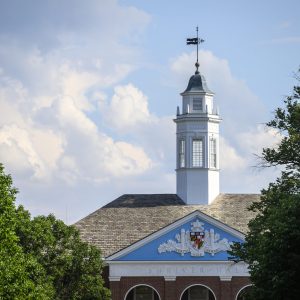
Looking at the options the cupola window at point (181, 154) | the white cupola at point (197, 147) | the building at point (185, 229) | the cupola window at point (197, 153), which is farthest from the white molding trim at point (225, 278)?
the cupola window at point (181, 154)

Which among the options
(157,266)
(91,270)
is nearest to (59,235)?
(91,270)

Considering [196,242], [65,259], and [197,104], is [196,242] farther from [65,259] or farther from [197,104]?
[65,259]

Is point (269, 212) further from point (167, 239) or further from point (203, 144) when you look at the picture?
point (203, 144)

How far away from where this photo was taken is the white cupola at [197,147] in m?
85.6

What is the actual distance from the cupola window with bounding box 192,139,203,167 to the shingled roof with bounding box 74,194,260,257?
259 centimetres

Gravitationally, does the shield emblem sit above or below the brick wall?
above

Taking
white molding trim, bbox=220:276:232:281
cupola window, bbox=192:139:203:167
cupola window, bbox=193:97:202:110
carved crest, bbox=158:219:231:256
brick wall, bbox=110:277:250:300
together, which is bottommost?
brick wall, bbox=110:277:250:300

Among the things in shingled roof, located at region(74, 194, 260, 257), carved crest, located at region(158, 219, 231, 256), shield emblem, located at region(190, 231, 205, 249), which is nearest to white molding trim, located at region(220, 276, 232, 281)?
carved crest, located at region(158, 219, 231, 256)

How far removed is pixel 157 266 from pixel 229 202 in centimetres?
814

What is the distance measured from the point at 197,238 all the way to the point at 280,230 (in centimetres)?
3358

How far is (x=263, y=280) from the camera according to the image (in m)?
48.6

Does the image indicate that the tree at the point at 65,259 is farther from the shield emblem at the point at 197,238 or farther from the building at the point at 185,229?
the shield emblem at the point at 197,238

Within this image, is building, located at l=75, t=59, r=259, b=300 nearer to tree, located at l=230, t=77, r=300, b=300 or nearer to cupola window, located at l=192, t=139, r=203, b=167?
cupola window, located at l=192, t=139, r=203, b=167

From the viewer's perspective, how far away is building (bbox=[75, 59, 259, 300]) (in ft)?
262
